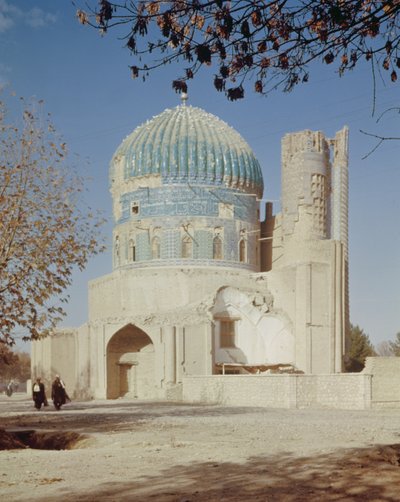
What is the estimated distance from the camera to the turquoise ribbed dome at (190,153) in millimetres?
38969

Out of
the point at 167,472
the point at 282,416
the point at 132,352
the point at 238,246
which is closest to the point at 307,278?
the point at 238,246

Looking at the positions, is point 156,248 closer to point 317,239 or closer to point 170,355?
point 317,239

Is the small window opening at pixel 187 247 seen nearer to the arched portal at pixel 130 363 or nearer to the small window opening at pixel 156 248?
the small window opening at pixel 156 248

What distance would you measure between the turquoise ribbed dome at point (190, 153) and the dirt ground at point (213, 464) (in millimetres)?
23901

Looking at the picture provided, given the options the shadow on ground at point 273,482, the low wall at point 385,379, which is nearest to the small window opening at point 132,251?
the low wall at point 385,379

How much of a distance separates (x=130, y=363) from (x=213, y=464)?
25.6 meters

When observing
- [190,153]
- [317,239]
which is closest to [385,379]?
[317,239]

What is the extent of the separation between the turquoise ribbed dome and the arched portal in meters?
8.14

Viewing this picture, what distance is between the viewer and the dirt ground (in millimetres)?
7715

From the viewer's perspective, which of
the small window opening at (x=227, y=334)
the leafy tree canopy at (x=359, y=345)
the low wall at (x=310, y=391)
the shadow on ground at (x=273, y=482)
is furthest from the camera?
the leafy tree canopy at (x=359, y=345)

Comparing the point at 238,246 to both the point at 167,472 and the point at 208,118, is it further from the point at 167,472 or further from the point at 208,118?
the point at 167,472

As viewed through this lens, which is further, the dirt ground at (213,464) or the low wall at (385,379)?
the low wall at (385,379)

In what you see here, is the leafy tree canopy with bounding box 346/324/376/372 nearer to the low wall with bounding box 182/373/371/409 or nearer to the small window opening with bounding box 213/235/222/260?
the small window opening with bounding box 213/235/222/260

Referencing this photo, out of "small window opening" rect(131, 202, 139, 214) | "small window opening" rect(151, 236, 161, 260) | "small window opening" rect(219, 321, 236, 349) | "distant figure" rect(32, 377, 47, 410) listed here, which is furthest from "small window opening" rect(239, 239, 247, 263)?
"distant figure" rect(32, 377, 47, 410)
